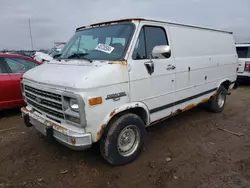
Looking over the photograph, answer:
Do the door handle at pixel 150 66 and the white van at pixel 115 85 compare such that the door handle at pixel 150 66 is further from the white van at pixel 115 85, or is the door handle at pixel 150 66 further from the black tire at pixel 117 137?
the black tire at pixel 117 137

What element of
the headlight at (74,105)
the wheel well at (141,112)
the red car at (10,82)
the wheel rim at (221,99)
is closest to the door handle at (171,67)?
the wheel well at (141,112)

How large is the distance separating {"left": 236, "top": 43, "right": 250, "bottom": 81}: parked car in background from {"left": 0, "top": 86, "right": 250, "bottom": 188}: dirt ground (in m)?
5.19

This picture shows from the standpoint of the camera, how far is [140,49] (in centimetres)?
339

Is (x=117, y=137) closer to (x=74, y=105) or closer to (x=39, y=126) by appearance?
(x=74, y=105)

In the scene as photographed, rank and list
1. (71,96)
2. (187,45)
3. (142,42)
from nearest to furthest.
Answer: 1. (71,96)
2. (142,42)
3. (187,45)

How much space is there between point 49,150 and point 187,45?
342 cm

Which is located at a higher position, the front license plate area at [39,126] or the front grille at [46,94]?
the front grille at [46,94]

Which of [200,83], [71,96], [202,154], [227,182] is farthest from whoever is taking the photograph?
[200,83]

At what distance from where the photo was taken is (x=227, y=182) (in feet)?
9.73

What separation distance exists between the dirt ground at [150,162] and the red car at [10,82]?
2.89 feet

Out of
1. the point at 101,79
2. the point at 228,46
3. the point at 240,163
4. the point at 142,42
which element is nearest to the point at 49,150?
the point at 101,79

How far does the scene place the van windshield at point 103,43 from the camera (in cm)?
327

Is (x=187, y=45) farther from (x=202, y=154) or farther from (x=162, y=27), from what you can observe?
(x=202, y=154)

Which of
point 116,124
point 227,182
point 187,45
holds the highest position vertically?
point 187,45
